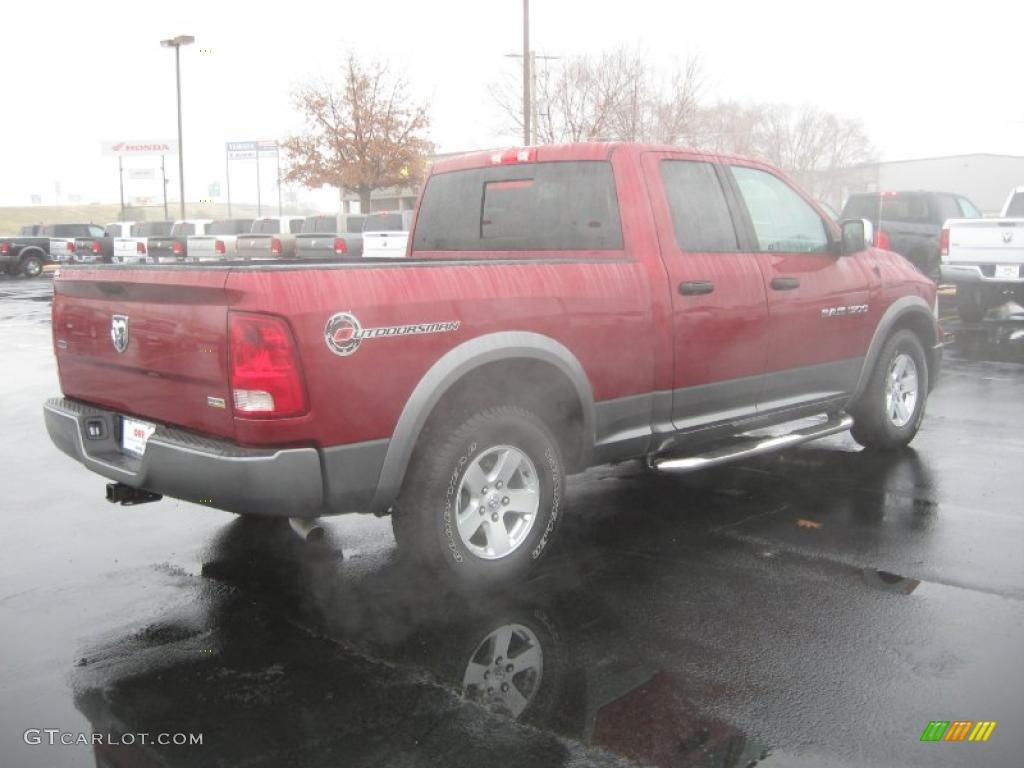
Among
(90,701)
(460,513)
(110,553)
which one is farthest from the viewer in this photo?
(110,553)

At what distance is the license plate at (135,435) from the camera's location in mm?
4035

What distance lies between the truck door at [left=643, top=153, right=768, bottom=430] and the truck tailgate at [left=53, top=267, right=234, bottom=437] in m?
2.27

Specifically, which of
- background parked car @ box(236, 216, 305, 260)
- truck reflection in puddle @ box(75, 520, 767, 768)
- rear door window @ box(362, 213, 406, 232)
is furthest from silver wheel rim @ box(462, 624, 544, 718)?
rear door window @ box(362, 213, 406, 232)

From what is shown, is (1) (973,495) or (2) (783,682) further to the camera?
(1) (973,495)

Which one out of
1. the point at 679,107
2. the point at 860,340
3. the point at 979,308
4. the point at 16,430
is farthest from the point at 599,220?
the point at 679,107

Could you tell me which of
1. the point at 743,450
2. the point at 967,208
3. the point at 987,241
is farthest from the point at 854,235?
the point at 967,208

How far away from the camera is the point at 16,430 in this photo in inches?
308

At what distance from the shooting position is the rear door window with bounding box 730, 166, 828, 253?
18.1 feet

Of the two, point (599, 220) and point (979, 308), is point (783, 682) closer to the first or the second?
point (599, 220)

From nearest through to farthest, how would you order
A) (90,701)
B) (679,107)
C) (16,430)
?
(90,701), (16,430), (679,107)

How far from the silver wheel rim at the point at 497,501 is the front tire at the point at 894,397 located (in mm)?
3039

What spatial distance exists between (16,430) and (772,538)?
19.9 feet

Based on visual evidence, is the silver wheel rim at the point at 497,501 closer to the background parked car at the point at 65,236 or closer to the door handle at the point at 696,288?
the door handle at the point at 696,288

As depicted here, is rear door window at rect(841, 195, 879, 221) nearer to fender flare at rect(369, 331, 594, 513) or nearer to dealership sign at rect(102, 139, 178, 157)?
fender flare at rect(369, 331, 594, 513)
